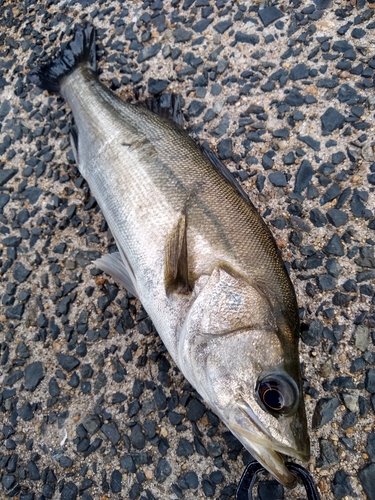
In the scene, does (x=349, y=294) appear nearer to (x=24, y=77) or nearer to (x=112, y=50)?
(x=112, y=50)

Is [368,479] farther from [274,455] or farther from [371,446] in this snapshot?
[274,455]

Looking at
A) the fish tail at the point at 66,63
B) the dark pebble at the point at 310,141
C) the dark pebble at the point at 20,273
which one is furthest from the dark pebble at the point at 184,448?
the fish tail at the point at 66,63

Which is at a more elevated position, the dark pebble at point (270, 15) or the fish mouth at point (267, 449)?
the dark pebble at point (270, 15)

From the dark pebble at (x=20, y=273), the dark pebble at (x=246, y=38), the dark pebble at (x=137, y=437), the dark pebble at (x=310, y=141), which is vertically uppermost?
the dark pebble at (x=246, y=38)

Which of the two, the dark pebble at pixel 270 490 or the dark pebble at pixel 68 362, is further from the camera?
the dark pebble at pixel 68 362

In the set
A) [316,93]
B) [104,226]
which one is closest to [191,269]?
[104,226]

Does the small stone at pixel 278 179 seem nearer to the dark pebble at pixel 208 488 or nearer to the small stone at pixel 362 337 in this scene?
the small stone at pixel 362 337

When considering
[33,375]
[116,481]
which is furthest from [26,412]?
[116,481]
